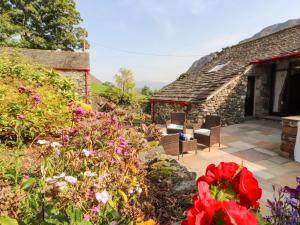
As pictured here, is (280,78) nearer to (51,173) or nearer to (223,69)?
(223,69)

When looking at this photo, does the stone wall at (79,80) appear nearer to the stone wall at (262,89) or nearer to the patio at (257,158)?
the patio at (257,158)

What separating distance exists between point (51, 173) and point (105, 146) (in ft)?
2.61

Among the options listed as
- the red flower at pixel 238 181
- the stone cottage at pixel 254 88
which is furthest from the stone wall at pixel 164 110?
the red flower at pixel 238 181

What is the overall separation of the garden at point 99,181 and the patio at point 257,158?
7.56 ft

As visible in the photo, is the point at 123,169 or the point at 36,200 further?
the point at 123,169

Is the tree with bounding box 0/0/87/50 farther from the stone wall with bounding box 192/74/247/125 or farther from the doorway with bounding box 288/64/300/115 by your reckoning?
the doorway with bounding box 288/64/300/115

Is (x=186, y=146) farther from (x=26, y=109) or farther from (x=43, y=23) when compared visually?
(x=43, y=23)

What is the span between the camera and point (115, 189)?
6.70 ft

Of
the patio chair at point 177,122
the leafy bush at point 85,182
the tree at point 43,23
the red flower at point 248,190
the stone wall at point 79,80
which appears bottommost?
the patio chair at point 177,122

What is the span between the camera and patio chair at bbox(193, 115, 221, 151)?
7.23 meters

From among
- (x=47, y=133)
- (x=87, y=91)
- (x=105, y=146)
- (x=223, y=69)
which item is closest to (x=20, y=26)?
(x=87, y=91)

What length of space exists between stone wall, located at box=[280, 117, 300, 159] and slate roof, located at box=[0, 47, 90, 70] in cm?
1379

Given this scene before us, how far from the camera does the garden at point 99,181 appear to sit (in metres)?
0.99

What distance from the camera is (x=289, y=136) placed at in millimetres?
6441
